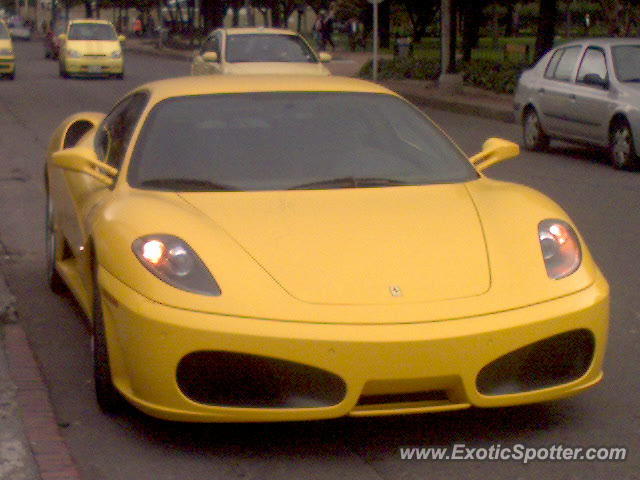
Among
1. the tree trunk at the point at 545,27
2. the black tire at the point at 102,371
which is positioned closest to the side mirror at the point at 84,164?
the black tire at the point at 102,371

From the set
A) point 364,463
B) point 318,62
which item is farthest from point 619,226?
point 318,62

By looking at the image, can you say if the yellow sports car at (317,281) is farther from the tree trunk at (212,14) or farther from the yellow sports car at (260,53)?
Result: the tree trunk at (212,14)

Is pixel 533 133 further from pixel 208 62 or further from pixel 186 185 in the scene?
pixel 186 185

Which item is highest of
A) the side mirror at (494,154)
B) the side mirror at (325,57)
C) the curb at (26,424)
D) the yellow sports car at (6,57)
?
the side mirror at (494,154)

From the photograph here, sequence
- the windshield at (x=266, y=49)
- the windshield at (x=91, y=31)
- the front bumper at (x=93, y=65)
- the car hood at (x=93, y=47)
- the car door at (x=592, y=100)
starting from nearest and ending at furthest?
the car door at (x=592, y=100), the windshield at (x=266, y=49), the front bumper at (x=93, y=65), the car hood at (x=93, y=47), the windshield at (x=91, y=31)

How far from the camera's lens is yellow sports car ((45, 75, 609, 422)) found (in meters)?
4.74

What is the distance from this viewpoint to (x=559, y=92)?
16844mm

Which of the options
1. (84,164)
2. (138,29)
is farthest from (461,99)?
(138,29)

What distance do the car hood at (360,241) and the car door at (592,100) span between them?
10.4 meters

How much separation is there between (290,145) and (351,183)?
40cm

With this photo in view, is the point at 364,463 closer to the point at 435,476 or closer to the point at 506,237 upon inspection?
the point at 435,476

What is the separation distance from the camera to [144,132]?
20.1ft

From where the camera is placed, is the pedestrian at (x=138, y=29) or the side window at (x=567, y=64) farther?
the pedestrian at (x=138, y=29)

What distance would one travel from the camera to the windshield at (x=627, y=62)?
51.9 feet
